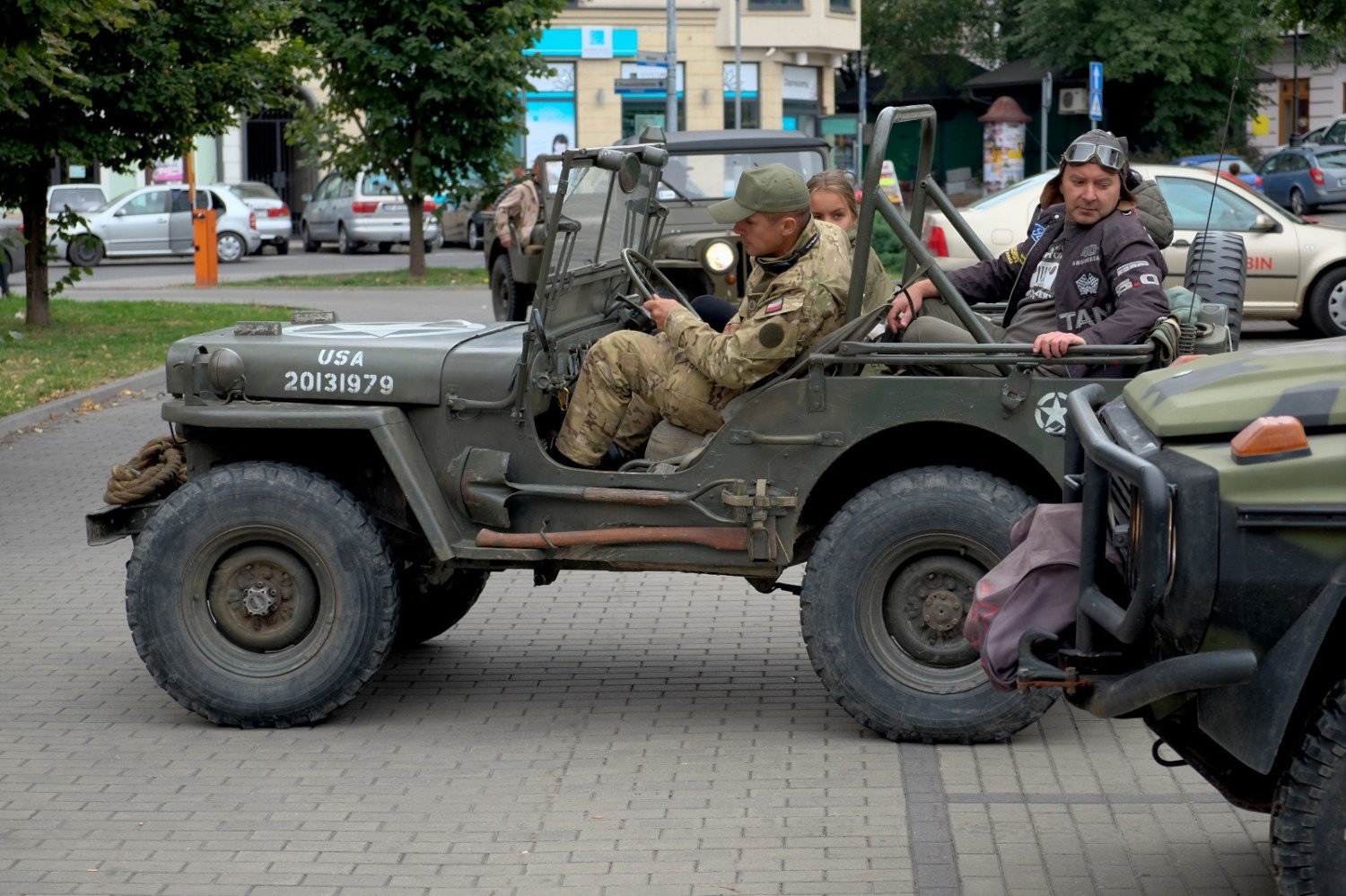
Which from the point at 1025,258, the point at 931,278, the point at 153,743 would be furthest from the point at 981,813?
the point at 153,743

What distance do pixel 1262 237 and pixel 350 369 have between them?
11879mm

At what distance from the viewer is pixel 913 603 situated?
213 inches

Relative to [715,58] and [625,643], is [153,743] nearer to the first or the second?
[625,643]

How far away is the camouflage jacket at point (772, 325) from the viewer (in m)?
5.39

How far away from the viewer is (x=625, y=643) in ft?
22.5

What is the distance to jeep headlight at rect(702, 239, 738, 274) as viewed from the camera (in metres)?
12.1

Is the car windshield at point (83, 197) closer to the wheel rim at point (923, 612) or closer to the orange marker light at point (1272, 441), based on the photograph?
the wheel rim at point (923, 612)

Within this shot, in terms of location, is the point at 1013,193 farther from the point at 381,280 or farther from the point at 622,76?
the point at 622,76

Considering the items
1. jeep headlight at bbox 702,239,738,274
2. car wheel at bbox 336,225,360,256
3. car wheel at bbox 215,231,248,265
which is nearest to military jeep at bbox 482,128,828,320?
jeep headlight at bbox 702,239,738,274

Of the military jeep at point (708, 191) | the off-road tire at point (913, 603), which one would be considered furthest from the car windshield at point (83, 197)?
the off-road tire at point (913, 603)

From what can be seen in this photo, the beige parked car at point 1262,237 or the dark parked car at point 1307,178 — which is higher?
the dark parked car at point 1307,178

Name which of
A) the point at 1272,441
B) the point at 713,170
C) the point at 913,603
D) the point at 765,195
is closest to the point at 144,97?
the point at 713,170

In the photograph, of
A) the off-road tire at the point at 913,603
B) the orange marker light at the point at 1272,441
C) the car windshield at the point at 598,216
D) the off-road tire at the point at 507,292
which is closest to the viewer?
the orange marker light at the point at 1272,441

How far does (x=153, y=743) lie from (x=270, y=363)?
127 cm
